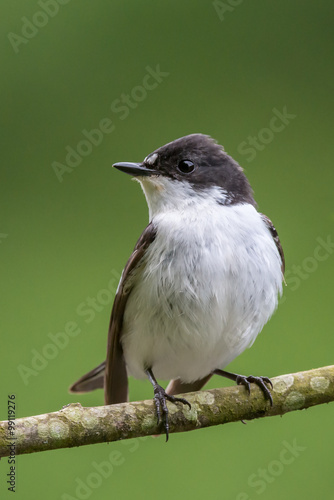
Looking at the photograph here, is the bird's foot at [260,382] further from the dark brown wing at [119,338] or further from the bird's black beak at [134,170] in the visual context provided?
the bird's black beak at [134,170]

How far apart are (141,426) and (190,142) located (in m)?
1.09

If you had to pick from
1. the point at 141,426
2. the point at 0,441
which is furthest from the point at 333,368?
the point at 0,441

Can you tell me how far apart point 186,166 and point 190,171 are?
0.02 metres

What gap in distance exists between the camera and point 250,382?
2396mm

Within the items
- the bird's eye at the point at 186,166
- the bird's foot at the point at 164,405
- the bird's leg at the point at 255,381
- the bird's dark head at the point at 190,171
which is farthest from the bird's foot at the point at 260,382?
the bird's eye at the point at 186,166

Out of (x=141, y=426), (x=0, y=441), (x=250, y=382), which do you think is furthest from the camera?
(x=250, y=382)

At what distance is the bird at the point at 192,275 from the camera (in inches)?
91.9

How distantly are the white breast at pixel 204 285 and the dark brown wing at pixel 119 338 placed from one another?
3 centimetres

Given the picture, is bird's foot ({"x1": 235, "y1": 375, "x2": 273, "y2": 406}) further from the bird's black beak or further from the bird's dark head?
the bird's black beak

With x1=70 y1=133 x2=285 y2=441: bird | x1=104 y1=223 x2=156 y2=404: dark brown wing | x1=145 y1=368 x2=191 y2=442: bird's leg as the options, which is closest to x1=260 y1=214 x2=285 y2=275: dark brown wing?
x1=70 y1=133 x2=285 y2=441: bird

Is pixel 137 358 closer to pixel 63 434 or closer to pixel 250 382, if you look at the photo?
pixel 250 382

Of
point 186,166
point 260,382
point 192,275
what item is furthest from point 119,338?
point 186,166

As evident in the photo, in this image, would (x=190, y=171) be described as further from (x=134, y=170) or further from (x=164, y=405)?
(x=164, y=405)

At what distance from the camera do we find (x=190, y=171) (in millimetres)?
2533
